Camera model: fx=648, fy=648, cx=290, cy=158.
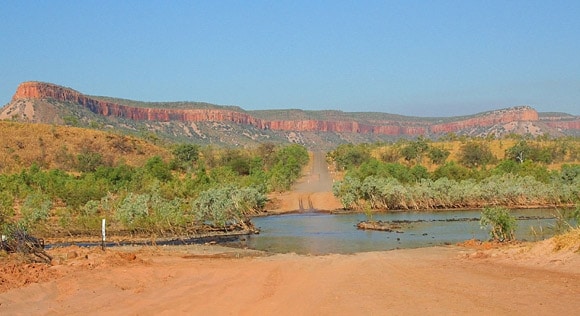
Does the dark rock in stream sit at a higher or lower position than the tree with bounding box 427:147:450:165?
lower

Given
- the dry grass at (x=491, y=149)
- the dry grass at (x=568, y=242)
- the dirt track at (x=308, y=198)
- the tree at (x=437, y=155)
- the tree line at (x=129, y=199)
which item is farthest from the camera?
the dry grass at (x=491, y=149)

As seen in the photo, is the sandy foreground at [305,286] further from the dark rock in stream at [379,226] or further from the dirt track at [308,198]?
the dirt track at [308,198]

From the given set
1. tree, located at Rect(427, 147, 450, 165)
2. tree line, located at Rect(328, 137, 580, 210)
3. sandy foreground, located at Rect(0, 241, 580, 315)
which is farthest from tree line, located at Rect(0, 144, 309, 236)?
tree, located at Rect(427, 147, 450, 165)

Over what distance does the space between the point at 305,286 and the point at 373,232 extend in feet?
92.1

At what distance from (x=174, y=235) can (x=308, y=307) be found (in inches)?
1237

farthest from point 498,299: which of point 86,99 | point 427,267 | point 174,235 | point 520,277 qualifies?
point 86,99

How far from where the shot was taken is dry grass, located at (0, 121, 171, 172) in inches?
3765

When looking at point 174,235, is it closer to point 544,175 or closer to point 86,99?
point 544,175

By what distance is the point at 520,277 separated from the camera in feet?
55.5

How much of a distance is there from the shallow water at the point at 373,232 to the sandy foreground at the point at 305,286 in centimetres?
1292

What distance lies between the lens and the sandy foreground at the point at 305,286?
44.2 feet

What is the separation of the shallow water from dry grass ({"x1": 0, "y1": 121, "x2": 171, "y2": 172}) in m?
48.9

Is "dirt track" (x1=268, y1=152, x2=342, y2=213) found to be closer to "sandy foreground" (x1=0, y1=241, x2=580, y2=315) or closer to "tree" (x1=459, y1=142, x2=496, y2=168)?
"tree" (x1=459, y1=142, x2=496, y2=168)

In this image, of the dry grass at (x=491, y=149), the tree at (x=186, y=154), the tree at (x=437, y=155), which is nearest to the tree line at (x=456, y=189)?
the tree at (x=437, y=155)
